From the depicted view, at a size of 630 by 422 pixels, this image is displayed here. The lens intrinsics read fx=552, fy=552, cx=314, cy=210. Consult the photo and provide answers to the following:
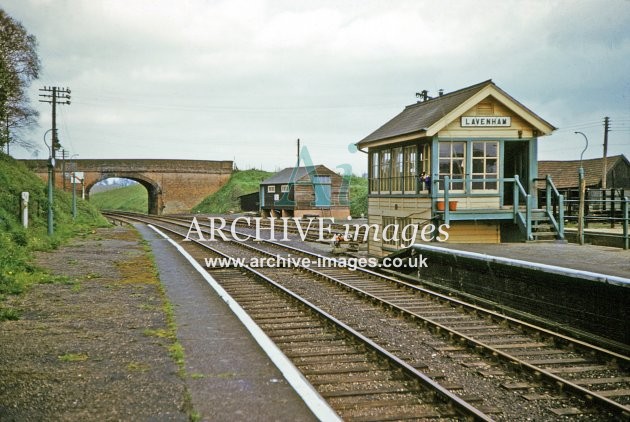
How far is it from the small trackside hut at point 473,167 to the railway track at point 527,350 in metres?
3.41

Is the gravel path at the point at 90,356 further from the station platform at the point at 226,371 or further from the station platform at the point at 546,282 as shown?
the station platform at the point at 546,282

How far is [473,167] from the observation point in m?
14.9

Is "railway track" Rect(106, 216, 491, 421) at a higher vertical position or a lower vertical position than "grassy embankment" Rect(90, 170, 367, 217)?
lower

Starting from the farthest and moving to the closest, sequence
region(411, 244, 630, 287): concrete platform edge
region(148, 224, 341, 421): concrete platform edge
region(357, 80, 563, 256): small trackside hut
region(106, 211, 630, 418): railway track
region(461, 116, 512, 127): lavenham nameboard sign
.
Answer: region(461, 116, 512, 127): lavenham nameboard sign
region(357, 80, 563, 256): small trackside hut
region(411, 244, 630, 287): concrete platform edge
region(106, 211, 630, 418): railway track
region(148, 224, 341, 421): concrete platform edge

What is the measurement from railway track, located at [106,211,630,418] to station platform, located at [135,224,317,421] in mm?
2539

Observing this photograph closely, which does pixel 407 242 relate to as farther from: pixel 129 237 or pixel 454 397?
pixel 129 237

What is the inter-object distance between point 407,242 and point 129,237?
1526 centimetres

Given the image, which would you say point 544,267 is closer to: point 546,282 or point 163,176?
point 546,282

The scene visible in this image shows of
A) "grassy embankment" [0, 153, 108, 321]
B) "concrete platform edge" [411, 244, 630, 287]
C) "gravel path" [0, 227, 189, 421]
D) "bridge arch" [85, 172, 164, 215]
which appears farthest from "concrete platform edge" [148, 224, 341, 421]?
"bridge arch" [85, 172, 164, 215]

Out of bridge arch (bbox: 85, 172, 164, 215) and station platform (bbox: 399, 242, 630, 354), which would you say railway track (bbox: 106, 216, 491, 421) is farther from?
bridge arch (bbox: 85, 172, 164, 215)

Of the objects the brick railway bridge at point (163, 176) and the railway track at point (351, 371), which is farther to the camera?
the brick railway bridge at point (163, 176)

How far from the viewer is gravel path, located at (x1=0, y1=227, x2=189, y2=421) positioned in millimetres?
4992

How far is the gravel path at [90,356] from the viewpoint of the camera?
499 cm

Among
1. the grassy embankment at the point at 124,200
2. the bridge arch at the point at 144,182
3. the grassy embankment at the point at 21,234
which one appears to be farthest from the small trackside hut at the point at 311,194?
Answer: the grassy embankment at the point at 124,200
